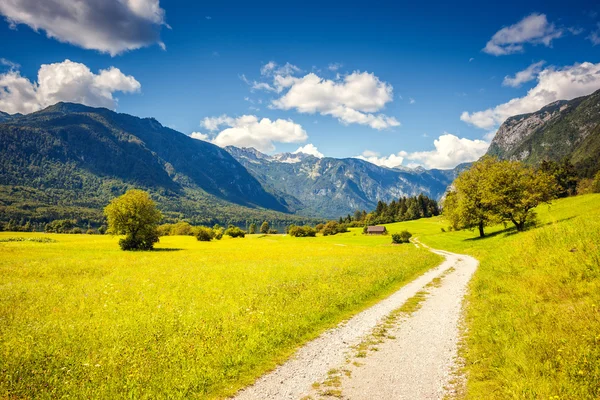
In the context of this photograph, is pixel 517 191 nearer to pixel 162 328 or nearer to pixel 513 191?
pixel 513 191

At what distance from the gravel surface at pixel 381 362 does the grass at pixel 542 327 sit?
0.84m

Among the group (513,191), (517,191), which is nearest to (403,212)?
(513,191)

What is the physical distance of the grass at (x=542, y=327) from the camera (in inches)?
259

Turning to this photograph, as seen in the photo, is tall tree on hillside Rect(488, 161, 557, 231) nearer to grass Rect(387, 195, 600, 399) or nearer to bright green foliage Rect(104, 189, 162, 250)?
grass Rect(387, 195, 600, 399)

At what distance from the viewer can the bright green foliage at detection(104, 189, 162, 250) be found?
5344cm

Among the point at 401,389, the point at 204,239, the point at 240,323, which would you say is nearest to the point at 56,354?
the point at 240,323

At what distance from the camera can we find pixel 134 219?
179 feet

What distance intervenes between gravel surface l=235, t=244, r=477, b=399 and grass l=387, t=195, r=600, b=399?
2.75 feet

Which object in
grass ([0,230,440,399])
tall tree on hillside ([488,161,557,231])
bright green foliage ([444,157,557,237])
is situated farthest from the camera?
bright green foliage ([444,157,557,237])

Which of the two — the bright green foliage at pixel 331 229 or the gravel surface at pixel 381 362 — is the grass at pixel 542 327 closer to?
the gravel surface at pixel 381 362

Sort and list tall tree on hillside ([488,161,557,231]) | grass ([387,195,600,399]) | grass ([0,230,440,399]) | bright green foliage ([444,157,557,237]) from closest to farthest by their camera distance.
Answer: grass ([387,195,600,399]), grass ([0,230,440,399]), tall tree on hillside ([488,161,557,231]), bright green foliage ([444,157,557,237])

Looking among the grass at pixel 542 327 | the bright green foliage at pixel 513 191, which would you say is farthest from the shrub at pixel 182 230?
the grass at pixel 542 327

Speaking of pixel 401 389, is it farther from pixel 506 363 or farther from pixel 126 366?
pixel 126 366

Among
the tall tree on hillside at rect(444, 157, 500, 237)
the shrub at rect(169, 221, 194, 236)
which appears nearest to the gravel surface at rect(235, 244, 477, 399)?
the tall tree on hillside at rect(444, 157, 500, 237)
